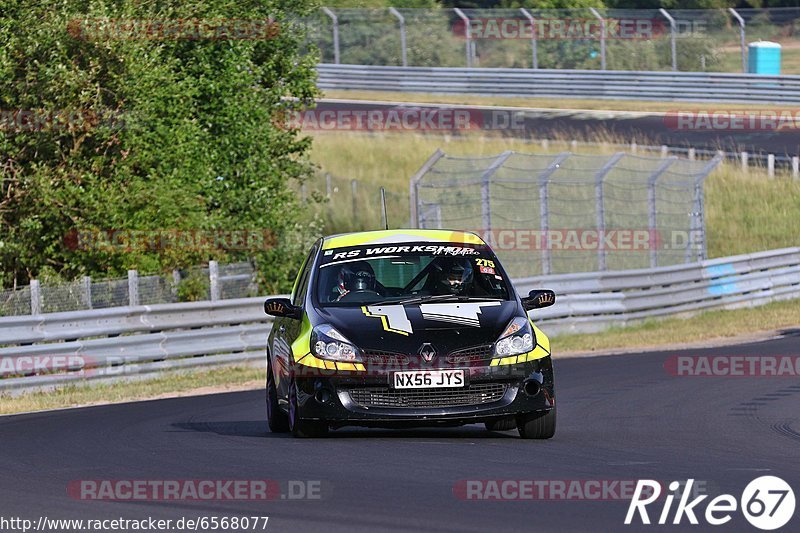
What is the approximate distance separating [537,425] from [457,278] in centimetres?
134

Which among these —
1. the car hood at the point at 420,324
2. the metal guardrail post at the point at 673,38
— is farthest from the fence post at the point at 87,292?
the metal guardrail post at the point at 673,38

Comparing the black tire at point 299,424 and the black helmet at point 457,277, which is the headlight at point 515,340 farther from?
the black tire at point 299,424

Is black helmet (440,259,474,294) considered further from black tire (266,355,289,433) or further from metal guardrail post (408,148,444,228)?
metal guardrail post (408,148,444,228)

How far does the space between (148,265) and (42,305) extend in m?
3.62

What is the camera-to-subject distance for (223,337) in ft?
64.2

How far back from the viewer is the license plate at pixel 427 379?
379 inches

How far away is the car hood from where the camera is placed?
9680 mm

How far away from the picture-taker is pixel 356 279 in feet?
34.9

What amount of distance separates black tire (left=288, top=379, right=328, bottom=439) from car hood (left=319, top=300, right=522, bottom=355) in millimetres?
563

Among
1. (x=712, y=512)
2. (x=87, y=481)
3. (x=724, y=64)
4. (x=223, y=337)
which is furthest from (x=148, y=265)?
(x=724, y=64)

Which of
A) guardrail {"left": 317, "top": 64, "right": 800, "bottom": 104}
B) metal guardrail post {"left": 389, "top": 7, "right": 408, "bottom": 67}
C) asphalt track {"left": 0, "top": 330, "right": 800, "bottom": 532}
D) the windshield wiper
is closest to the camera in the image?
asphalt track {"left": 0, "top": 330, "right": 800, "bottom": 532}

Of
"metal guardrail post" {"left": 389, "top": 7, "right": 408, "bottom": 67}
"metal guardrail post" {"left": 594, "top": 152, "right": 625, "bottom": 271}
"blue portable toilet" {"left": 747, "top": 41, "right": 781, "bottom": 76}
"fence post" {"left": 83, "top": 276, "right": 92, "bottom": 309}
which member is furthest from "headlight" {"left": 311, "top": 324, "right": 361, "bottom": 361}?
"blue portable toilet" {"left": 747, "top": 41, "right": 781, "bottom": 76}

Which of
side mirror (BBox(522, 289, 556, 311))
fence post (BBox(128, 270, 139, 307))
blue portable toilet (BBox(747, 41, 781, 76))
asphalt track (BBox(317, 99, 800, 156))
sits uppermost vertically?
side mirror (BBox(522, 289, 556, 311))

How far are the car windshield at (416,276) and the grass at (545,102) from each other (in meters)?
32.3
